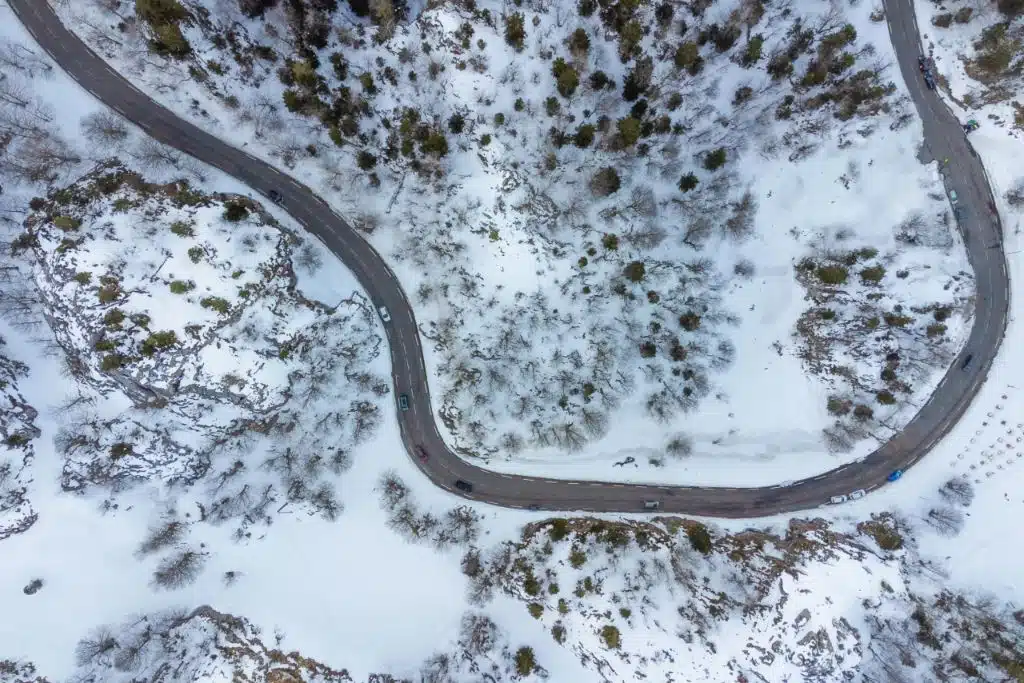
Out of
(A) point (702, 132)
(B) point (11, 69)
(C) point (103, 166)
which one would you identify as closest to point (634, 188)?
(A) point (702, 132)

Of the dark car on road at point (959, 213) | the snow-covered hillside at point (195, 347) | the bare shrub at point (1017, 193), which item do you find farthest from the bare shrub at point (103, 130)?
the bare shrub at point (1017, 193)

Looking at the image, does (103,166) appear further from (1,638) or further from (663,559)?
(663,559)

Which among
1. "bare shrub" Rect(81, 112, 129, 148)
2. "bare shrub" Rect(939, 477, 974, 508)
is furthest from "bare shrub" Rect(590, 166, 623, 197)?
"bare shrub" Rect(81, 112, 129, 148)

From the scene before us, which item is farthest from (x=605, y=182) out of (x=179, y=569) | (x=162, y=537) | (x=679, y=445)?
(x=179, y=569)

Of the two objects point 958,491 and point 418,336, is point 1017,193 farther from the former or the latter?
point 418,336

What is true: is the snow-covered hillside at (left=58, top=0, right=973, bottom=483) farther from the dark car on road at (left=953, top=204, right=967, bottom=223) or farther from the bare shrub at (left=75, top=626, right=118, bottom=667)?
the bare shrub at (left=75, top=626, right=118, bottom=667)
